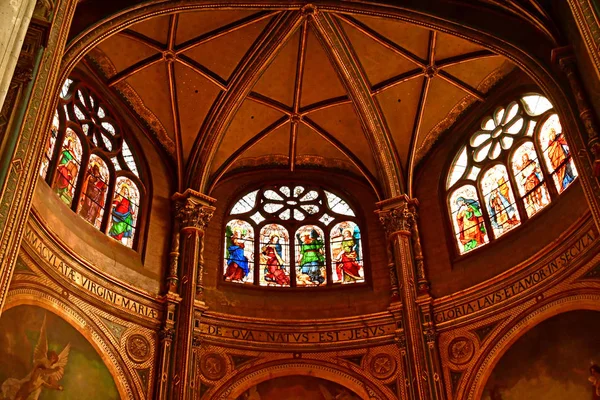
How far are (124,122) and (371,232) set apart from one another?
6616 mm

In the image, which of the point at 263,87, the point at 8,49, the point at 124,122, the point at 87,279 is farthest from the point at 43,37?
the point at 263,87

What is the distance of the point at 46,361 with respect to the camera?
11.5 metres

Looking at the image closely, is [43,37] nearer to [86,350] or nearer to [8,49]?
[8,49]

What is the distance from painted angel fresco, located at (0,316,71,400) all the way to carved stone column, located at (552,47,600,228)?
9.23 m

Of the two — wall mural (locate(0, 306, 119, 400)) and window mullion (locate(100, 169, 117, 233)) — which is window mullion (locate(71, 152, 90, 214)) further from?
wall mural (locate(0, 306, 119, 400))

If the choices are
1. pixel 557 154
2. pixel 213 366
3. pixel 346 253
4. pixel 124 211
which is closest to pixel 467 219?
pixel 557 154

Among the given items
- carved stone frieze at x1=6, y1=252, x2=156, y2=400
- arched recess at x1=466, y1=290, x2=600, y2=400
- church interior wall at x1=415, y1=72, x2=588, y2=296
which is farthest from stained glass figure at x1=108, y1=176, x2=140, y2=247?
arched recess at x1=466, y1=290, x2=600, y2=400

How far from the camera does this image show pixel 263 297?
1582cm

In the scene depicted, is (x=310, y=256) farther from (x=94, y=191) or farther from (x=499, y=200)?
(x=94, y=191)

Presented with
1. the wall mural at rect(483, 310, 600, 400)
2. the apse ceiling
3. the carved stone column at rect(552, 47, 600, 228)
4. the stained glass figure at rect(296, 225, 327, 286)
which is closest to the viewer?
the carved stone column at rect(552, 47, 600, 228)

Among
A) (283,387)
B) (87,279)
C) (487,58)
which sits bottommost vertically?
(283,387)

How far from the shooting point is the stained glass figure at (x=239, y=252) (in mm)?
16062

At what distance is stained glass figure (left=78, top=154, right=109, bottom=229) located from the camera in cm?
1393

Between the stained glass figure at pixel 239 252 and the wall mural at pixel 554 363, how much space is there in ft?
20.1
